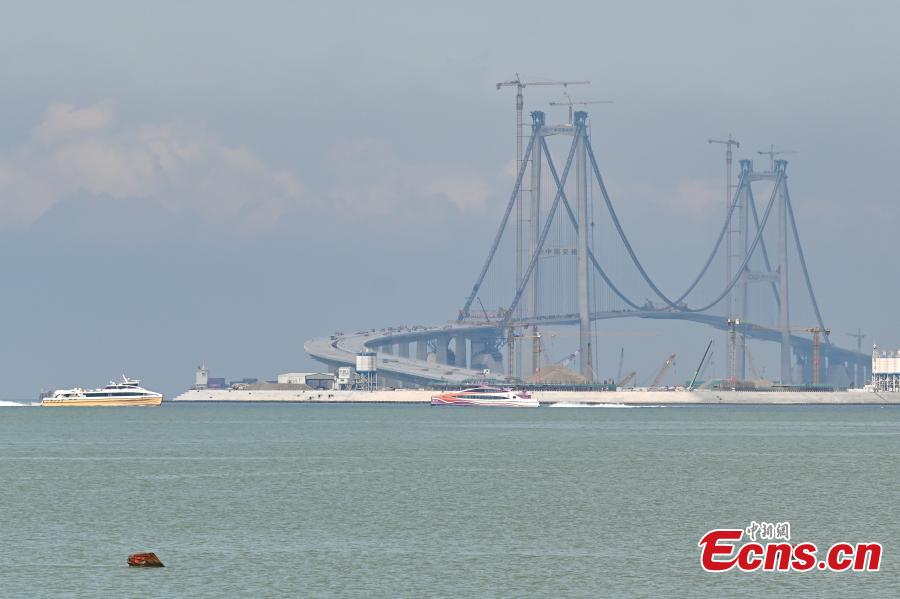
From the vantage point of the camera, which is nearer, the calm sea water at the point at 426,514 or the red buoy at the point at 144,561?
the calm sea water at the point at 426,514

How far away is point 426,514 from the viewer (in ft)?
166

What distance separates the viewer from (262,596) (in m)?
35.2

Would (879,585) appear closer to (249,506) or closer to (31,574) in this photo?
(31,574)

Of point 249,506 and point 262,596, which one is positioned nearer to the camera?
point 262,596

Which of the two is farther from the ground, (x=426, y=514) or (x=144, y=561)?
(x=426, y=514)

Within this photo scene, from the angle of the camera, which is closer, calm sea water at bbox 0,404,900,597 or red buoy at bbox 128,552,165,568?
calm sea water at bbox 0,404,900,597

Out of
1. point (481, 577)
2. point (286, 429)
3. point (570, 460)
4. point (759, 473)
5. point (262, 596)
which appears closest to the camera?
point (262, 596)

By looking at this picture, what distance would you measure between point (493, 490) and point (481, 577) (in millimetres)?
22116

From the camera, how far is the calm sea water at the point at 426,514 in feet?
122

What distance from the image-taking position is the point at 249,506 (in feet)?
176

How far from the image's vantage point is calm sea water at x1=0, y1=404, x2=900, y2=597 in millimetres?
37062

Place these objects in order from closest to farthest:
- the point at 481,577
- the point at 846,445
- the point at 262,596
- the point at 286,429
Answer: the point at 262,596, the point at 481,577, the point at 846,445, the point at 286,429

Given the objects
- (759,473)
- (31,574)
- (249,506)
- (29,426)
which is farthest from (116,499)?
(29,426)

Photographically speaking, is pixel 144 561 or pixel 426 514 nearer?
pixel 144 561
